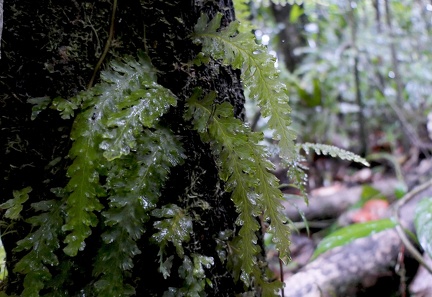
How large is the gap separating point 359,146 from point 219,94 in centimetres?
458

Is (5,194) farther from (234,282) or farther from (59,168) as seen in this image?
(234,282)

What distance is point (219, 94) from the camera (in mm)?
939

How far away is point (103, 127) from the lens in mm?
736

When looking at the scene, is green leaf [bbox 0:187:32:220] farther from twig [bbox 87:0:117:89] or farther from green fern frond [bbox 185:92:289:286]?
green fern frond [bbox 185:92:289:286]

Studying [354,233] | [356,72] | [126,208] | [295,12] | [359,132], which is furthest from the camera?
[295,12]

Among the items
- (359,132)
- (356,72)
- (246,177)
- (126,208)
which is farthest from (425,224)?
(359,132)

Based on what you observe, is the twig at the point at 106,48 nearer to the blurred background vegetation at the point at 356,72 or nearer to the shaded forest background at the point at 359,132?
the shaded forest background at the point at 359,132

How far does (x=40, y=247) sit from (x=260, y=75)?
57 centimetres

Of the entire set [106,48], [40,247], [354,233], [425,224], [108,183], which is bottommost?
[354,233]

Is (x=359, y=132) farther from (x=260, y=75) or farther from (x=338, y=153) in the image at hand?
(x=260, y=75)

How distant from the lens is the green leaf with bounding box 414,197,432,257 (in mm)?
1628

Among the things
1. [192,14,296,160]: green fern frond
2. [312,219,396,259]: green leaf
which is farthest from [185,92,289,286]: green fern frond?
[312,219,396,259]: green leaf

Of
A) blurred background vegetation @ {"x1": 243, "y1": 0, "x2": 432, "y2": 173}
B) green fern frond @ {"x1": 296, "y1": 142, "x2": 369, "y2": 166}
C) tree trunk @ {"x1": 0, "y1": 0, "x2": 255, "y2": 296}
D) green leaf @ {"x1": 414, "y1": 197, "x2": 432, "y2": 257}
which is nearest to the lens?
tree trunk @ {"x1": 0, "y1": 0, "x2": 255, "y2": 296}

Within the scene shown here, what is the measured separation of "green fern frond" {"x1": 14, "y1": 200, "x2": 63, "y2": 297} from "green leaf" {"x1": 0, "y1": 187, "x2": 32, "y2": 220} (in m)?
0.04
